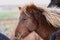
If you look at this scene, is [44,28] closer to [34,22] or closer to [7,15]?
[34,22]

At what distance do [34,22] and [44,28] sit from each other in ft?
0.43

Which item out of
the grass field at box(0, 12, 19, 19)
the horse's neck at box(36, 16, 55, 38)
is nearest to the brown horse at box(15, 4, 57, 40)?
the horse's neck at box(36, 16, 55, 38)

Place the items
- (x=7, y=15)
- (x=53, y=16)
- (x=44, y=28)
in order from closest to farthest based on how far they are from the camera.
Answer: (x=53, y=16), (x=44, y=28), (x=7, y=15)

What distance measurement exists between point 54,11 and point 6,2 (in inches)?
168

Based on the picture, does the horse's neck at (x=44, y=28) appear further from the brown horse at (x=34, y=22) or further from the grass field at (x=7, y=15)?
the grass field at (x=7, y=15)

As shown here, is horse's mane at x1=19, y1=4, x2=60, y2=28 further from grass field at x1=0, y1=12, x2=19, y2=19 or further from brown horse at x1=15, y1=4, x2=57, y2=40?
grass field at x1=0, y1=12, x2=19, y2=19

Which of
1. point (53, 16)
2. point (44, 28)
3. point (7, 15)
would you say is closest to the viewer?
point (53, 16)

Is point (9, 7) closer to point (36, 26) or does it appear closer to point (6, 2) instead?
point (6, 2)

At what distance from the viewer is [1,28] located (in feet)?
16.8

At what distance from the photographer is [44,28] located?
2.76m

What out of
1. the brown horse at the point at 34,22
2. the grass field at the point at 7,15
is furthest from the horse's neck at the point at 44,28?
the grass field at the point at 7,15

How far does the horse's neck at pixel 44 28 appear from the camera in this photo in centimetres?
269

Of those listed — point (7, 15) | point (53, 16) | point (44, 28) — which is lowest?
point (7, 15)

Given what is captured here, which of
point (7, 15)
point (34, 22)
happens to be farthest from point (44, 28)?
point (7, 15)
